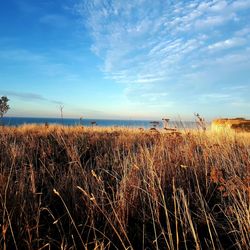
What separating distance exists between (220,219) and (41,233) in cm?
182

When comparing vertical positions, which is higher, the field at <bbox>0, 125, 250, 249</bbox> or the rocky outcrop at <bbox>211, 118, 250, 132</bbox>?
the rocky outcrop at <bbox>211, 118, 250, 132</bbox>

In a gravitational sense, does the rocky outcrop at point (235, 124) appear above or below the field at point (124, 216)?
above

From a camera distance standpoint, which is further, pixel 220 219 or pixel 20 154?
pixel 20 154

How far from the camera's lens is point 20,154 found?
5.52 metres

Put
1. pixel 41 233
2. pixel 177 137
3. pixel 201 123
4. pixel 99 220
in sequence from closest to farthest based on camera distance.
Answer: pixel 41 233
pixel 99 220
pixel 201 123
pixel 177 137

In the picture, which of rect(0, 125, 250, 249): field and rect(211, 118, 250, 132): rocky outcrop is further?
rect(211, 118, 250, 132): rocky outcrop

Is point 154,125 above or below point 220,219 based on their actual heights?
above

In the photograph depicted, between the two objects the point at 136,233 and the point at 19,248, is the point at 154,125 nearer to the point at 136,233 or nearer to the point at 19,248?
the point at 136,233

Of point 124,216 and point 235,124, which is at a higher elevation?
point 235,124

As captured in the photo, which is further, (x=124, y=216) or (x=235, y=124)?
(x=235, y=124)

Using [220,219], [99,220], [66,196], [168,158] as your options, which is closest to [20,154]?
[66,196]

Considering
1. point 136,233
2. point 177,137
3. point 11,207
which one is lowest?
point 136,233

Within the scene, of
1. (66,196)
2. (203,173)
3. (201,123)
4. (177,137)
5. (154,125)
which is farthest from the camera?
(154,125)

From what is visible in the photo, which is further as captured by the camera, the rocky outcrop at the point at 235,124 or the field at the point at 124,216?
the rocky outcrop at the point at 235,124
